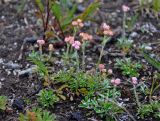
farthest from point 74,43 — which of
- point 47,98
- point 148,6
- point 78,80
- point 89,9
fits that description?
point 148,6

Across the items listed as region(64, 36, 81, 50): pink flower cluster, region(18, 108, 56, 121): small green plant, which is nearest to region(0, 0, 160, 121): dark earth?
region(18, 108, 56, 121): small green plant

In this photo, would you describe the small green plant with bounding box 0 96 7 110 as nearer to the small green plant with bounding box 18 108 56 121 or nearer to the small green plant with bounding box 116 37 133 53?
the small green plant with bounding box 18 108 56 121

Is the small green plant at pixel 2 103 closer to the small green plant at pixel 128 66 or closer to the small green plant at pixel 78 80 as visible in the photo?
the small green plant at pixel 78 80

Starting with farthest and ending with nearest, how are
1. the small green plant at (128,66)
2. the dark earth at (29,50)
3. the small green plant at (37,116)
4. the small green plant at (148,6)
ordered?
the small green plant at (148,6) < the small green plant at (128,66) < the dark earth at (29,50) < the small green plant at (37,116)

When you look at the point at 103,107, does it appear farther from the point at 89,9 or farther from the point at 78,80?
the point at 89,9

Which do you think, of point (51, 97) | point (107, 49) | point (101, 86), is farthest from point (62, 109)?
point (107, 49)

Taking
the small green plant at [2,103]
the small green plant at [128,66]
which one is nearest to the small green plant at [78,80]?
the small green plant at [128,66]
